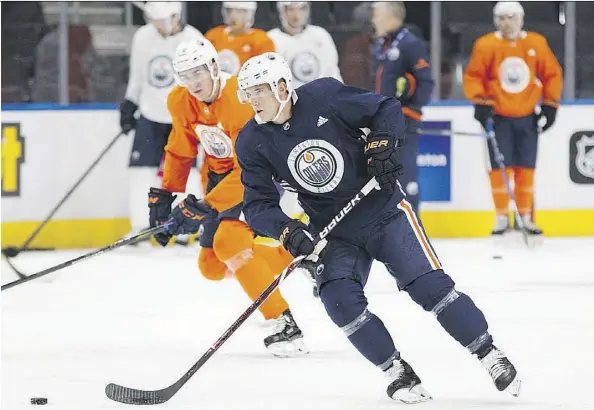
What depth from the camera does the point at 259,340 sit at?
13.9 ft

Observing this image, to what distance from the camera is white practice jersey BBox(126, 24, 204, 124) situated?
272 inches

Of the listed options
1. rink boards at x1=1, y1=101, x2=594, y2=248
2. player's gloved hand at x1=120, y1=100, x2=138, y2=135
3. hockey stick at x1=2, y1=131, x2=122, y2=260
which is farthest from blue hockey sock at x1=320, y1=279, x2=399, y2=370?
rink boards at x1=1, y1=101, x2=594, y2=248

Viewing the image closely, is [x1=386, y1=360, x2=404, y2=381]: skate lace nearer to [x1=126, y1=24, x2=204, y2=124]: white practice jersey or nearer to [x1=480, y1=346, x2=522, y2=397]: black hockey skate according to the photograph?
[x1=480, y1=346, x2=522, y2=397]: black hockey skate

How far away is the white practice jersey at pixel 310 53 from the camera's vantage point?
707cm

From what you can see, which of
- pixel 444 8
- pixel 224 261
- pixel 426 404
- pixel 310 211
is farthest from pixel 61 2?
pixel 426 404

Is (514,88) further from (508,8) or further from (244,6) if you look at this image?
(244,6)

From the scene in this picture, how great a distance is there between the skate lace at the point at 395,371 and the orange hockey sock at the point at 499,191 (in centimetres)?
396

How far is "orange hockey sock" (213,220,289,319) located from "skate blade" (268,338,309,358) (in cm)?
12

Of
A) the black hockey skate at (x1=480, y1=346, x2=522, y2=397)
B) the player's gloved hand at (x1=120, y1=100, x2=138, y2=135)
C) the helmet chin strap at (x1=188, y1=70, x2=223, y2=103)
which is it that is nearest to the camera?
the black hockey skate at (x1=480, y1=346, x2=522, y2=397)

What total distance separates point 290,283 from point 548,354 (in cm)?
197

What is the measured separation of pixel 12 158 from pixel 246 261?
10.7 feet

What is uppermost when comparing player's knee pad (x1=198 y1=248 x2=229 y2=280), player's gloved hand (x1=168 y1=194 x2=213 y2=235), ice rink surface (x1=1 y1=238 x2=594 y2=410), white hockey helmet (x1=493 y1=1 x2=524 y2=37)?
white hockey helmet (x1=493 y1=1 x2=524 y2=37)

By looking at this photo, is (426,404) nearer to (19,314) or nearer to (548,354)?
(548,354)

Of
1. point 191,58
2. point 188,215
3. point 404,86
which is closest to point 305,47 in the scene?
point 404,86
